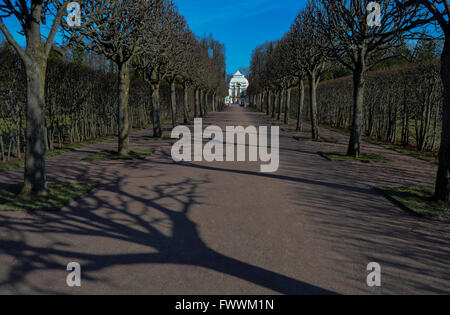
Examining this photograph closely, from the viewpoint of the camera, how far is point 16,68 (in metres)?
11.4

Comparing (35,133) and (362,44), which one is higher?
(362,44)

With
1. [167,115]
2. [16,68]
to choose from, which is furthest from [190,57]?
[16,68]

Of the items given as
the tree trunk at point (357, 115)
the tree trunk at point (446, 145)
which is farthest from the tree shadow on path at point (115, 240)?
the tree trunk at point (357, 115)

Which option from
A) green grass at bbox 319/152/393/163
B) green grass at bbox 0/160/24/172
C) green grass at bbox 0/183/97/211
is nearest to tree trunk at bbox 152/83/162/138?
green grass at bbox 0/160/24/172

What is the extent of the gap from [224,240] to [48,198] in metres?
3.94

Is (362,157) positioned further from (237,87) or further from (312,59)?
(237,87)

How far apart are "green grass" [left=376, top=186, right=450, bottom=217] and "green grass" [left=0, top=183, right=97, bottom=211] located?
6.55 metres

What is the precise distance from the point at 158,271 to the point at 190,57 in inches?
1027

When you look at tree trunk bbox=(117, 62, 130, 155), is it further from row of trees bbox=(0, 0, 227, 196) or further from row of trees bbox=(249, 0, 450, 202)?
row of trees bbox=(249, 0, 450, 202)

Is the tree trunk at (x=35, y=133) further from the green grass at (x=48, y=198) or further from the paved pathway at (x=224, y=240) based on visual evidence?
the paved pathway at (x=224, y=240)

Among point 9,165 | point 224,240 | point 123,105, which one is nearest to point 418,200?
point 224,240

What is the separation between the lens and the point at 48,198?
6.64 m

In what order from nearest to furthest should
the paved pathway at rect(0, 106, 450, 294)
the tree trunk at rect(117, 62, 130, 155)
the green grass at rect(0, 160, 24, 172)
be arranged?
1. the paved pathway at rect(0, 106, 450, 294)
2. the green grass at rect(0, 160, 24, 172)
3. the tree trunk at rect(117, 62, 130, 155)

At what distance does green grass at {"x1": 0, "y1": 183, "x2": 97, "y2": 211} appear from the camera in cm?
607
